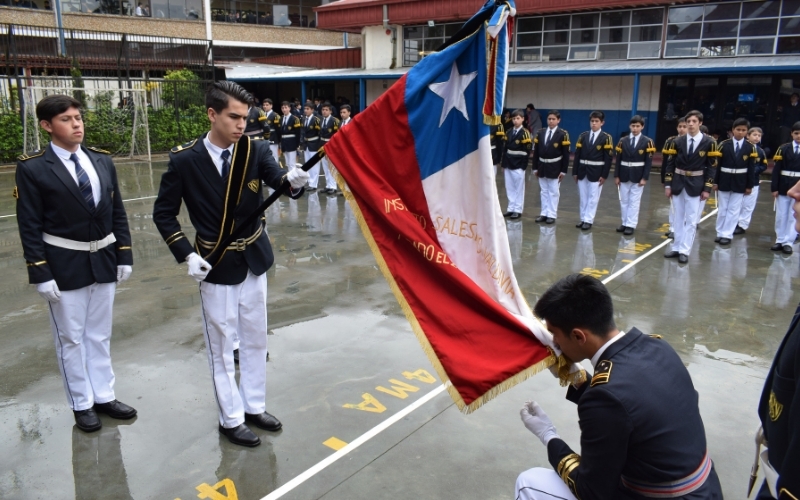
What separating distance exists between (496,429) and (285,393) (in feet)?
4.92

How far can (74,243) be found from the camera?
3.90m

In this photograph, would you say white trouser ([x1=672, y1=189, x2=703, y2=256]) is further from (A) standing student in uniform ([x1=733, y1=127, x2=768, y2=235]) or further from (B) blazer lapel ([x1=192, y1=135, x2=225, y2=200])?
(B) blazer lapel ([x1=192, y1=135, x2=225, y2=200])

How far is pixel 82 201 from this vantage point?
12.8 feet

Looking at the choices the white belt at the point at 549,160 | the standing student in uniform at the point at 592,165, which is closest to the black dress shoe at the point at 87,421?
the standing student in uniform at the point at 592,165

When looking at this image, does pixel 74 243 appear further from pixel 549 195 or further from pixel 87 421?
pixel 549 195

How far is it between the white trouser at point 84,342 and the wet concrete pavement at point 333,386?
246 millimetres

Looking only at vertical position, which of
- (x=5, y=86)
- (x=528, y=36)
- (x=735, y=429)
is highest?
(x=528, y=36)

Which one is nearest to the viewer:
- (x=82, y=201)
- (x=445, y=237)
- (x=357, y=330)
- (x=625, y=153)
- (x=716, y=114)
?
(x=445, y=237)

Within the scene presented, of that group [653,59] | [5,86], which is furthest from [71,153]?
[653,59]

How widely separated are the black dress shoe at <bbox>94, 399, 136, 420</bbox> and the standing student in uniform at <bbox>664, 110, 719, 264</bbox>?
272 inches

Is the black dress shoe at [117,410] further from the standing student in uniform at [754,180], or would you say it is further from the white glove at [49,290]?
the standing student in uniform at [754,180]

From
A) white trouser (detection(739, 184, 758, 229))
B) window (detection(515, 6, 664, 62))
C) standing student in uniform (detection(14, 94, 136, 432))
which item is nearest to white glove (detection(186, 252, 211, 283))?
standing student in uniform (detection(14, 94, 136, 432))

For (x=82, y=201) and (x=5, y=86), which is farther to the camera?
(x=5, y=86)

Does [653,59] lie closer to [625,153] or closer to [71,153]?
[625,153]
